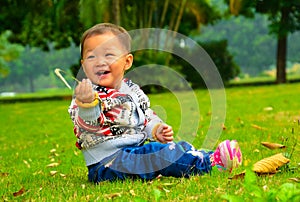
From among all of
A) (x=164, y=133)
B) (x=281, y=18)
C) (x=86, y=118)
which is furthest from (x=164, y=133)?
(x=281, y=18)

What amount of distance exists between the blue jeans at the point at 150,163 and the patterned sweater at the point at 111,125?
2.3 inches

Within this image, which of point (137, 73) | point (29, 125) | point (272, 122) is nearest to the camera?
point (137, 73)

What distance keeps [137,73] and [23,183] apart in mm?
1050

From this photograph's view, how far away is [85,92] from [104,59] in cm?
50

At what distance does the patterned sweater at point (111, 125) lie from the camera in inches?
139

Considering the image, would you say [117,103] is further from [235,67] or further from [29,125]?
[235,67]

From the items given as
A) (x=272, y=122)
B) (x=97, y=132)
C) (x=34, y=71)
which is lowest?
(x=34, y=71)

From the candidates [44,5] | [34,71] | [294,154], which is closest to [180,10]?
[44,5]

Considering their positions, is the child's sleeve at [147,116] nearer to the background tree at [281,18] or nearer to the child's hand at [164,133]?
the child's hand at [164,133]

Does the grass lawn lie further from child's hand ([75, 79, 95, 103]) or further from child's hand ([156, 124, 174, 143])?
child's hand ([75, 79, 95, 103])

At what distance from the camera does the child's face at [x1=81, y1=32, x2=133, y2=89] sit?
3.57m

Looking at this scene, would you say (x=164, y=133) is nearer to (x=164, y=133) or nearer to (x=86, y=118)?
(x=164, y=133)

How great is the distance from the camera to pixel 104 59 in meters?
3.58

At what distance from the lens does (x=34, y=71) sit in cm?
7581
